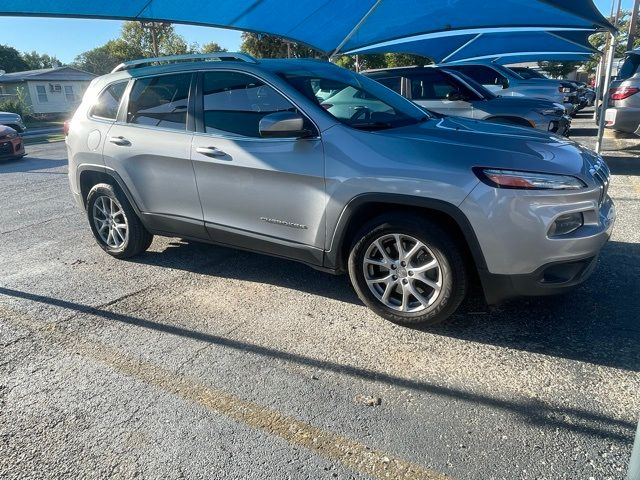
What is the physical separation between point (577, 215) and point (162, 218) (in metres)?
3.27

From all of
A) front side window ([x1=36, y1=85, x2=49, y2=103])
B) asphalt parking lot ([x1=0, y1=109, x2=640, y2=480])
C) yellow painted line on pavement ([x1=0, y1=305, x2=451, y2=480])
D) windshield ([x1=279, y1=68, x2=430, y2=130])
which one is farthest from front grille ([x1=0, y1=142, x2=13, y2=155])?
front side window ([x1=36, y1=85, x2=49, y2=103])

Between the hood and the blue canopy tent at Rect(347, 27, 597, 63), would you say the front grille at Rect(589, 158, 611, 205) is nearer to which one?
the hood

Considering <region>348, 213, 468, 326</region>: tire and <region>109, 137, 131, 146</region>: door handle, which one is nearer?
<region>348, 213, 468, 326</region>: tire

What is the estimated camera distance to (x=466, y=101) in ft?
28.3

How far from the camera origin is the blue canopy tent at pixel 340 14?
237 inches

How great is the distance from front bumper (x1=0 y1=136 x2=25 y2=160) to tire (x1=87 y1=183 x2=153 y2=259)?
9.83 meters

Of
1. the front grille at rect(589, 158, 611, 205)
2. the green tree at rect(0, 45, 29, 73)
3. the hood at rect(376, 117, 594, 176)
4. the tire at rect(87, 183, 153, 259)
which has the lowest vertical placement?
the tire at rect(87, 183, 153, 259)

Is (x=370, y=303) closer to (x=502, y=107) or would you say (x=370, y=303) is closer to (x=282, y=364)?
(x=282, y=364)

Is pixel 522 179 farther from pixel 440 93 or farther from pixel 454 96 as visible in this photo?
pixel 440 93

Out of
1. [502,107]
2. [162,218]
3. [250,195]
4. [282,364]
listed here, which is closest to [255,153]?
[250,195]

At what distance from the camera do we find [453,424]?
249 cm

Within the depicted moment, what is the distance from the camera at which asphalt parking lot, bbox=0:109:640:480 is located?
7.57 feet

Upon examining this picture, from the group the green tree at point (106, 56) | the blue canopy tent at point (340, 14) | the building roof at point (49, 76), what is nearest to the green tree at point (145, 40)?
the green tree at point (106, 56)

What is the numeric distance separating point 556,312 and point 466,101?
19.4ft
